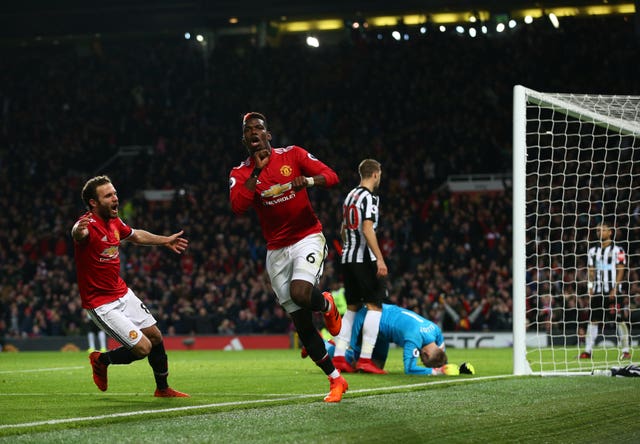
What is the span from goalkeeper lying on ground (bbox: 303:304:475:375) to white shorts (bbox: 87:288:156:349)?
10.9ft

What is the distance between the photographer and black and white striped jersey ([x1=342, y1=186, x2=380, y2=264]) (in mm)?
10508

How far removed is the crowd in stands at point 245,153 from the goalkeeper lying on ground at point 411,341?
37.8 feet

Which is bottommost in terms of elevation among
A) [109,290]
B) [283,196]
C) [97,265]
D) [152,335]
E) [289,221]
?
[152,335]

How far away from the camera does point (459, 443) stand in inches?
202

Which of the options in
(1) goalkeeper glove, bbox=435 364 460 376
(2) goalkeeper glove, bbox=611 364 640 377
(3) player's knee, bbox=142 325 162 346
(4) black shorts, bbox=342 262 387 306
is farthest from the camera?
(4) black shorts, bbox=342 262 387 306

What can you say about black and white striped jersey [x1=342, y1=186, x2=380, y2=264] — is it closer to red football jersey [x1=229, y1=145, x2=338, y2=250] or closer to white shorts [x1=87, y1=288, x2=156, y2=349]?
red football jersey [x1=229, y1=145, x2=338, y2=250]

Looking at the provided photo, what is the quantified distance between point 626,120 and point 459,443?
22.7ft

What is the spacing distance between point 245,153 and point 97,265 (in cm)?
2463

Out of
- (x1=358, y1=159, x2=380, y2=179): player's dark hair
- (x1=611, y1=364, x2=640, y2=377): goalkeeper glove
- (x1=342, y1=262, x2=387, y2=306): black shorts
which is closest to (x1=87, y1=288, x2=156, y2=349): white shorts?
(x1=342, y1=262, x2=387, y2=306): black shorts

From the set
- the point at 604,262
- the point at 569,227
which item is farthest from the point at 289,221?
the point at 604,262

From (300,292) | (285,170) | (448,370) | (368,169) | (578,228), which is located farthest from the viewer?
(578,228)

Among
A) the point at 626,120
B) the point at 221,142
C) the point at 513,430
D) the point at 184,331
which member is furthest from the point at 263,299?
the point at 513,430

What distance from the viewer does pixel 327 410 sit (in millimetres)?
6578

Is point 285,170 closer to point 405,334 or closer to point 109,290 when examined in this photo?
point 109,290
